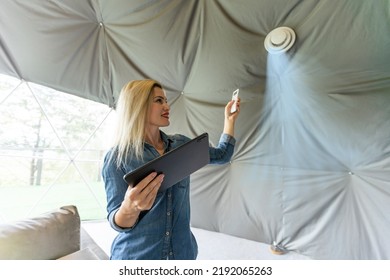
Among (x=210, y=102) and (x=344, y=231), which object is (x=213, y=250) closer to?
(x=344, y=231)

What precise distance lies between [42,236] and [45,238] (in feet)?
0.05

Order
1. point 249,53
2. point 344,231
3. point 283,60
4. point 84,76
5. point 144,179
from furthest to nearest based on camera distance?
1. point 84,76
2. point 249,53
3. point 283,60
4. point 344,231
5. point 144,179

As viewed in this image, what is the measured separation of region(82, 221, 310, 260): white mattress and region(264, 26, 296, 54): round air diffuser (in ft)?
4.43

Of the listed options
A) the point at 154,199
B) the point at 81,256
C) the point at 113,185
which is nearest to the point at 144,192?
the point at 154,199

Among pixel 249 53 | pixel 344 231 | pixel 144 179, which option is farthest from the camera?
pixel 249 53

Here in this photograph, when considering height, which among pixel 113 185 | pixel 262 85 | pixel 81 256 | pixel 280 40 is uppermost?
pixel 280 40

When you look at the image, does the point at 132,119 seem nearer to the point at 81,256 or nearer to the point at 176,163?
the point at 176,163

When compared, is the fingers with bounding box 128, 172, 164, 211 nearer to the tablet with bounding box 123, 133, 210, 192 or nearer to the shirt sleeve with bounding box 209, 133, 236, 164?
the tablet with bounding box 123, 133, 210, 192

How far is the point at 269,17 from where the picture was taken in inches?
58.7

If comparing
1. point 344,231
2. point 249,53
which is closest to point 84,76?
point 249,53

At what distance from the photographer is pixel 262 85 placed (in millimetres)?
1613

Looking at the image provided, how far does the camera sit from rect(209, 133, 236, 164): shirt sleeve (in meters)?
1.12

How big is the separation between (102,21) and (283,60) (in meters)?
1.48
